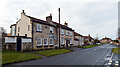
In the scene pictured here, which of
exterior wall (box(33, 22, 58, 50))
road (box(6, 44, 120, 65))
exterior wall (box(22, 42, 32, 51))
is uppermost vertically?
exterior wall (box(33, 22, 58, 50))

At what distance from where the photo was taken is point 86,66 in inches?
295

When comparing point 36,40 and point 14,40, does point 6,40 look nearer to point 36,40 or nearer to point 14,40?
point 14,40

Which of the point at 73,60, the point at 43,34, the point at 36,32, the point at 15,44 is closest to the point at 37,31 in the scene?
the point at 36,32

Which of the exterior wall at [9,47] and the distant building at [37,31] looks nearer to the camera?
the exterior wall at [9,47]

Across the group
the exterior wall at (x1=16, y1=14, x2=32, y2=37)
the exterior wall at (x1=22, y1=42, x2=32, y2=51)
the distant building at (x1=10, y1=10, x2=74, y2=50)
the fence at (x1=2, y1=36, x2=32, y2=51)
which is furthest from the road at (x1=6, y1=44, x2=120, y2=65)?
the exterior wall at (x1=16, y1=14, x2=32, y2=37)

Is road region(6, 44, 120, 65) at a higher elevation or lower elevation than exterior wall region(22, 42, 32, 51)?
lower

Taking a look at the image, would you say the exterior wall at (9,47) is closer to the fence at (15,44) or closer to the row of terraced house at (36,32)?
the fence at (15,44)

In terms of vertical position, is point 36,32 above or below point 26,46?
above

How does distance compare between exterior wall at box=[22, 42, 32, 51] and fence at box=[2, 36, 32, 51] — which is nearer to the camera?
fence at box=[2, 36, 32, 51]

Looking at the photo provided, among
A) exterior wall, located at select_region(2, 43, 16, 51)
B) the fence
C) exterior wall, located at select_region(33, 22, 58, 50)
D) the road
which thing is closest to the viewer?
the road

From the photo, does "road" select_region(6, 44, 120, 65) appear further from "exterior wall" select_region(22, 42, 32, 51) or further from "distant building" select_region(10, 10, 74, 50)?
"distant building" select_region(10, 10, 74, 50)

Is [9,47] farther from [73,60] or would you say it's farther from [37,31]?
[73,60]

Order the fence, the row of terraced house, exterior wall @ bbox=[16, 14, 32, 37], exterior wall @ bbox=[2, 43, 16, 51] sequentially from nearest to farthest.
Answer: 1. exterior wall @ bbox=[2, 43, 16, 51]
2. the fence
3. the row of terraced house
4. exterior wall @ bbox=[16, 14, 32, 37]

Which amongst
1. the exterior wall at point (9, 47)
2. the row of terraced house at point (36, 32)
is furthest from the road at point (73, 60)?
the row of terraced house at point (36, 32)
